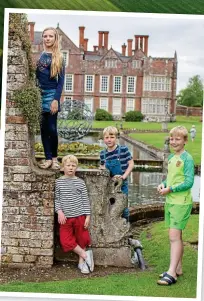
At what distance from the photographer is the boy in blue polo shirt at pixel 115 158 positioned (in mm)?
5312

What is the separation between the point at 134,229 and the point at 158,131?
138 centimetres

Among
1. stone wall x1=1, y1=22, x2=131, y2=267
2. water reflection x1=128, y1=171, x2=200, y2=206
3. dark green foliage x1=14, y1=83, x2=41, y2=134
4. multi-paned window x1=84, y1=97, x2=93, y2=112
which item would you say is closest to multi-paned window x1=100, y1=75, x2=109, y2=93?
multi-paned window x1=84, y1=97, x2=93, y2=112

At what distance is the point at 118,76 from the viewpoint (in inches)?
223

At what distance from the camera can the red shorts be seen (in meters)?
5.29

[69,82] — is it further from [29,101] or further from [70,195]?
[70,195]

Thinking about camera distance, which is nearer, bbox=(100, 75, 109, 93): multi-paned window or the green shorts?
the green shorts

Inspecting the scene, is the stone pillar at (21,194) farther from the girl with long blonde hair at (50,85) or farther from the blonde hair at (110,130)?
the blonde hair at (110,130)

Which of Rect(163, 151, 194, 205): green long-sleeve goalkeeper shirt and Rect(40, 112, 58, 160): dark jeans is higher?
Rect(40, 112, 58, 160): dark jeans

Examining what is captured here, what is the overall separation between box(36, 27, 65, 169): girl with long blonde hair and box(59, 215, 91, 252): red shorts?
0.49m

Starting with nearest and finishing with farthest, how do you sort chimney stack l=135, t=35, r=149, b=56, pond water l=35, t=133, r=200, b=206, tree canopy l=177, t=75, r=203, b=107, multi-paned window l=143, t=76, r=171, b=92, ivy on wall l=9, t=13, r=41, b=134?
ivy on wall l=9, t=13, r=41, b=134 → chimney stack l=135, t=35, r=149, b=56 → tree canopy l=177, t=75, r=203, b=107 → multi-paned window l=143, t=76, r=171, b=92 → pond water l=35, t=133, r=200, b=206

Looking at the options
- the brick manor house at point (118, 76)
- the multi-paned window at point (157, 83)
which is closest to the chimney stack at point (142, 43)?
the brick manor house at point (118, 76)

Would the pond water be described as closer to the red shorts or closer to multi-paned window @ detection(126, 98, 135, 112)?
multi-paned window @ detection(126, 98, 135, 112)

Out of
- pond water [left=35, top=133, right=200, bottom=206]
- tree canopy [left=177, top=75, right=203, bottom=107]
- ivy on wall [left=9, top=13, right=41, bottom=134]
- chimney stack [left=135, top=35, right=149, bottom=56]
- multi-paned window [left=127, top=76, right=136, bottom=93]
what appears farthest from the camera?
pond water [left=35, top=133, right=200, bottom=206]

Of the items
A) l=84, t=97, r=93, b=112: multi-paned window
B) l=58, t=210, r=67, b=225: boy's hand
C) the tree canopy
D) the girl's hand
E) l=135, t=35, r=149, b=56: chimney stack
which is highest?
l=135, t=35, r=149, b=56: chimney stack
